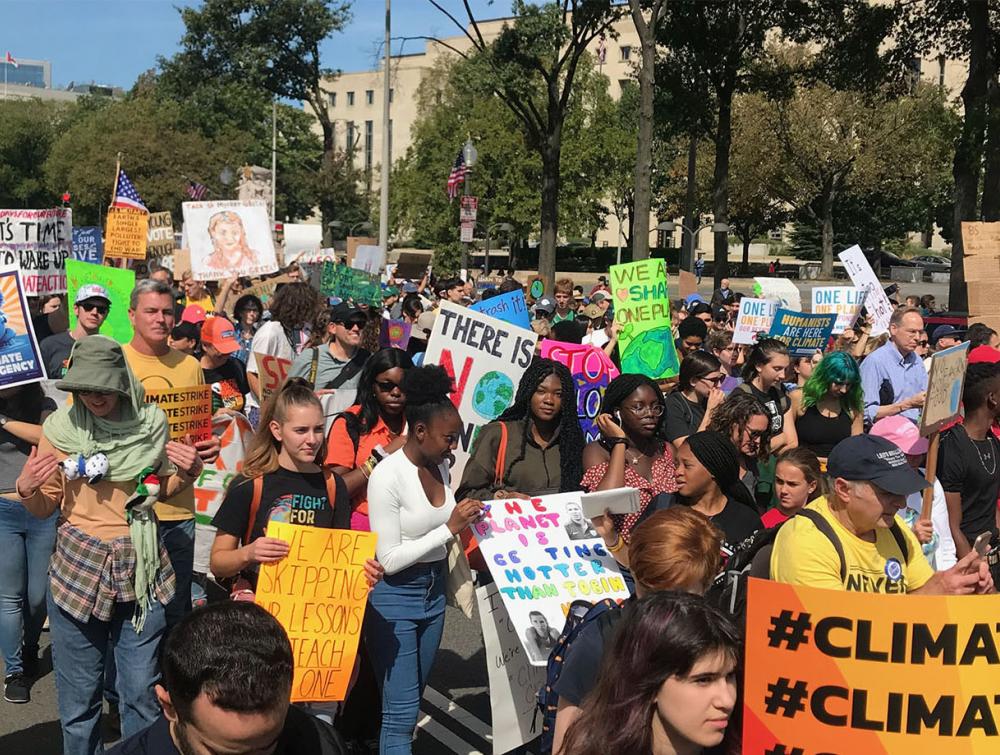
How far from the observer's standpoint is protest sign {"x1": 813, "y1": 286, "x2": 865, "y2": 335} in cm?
1281

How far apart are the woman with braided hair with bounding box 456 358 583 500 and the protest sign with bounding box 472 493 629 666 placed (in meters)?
0.50

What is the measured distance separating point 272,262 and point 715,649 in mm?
10619

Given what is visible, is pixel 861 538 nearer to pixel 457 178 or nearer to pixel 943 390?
pixel 943 390

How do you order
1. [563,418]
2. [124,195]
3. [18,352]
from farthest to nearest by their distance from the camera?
[124,195] → [563,418] → [18,352]

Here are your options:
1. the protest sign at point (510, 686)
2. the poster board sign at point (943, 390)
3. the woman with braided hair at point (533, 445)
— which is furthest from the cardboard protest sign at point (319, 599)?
the poster board sign at point (943, 390)

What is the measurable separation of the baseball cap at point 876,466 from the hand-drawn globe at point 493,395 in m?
3.19

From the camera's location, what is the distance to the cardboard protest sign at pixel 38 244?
423 inches

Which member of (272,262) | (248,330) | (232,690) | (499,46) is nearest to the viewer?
(232,690)

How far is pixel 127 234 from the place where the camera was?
1612 centimetres

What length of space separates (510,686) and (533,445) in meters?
1.31

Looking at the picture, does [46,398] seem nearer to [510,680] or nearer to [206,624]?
[510,680]

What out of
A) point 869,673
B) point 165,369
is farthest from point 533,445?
point 869,673

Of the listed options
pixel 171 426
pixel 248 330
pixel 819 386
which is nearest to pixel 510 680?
pixel 171 426

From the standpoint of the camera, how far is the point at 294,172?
63062mm
